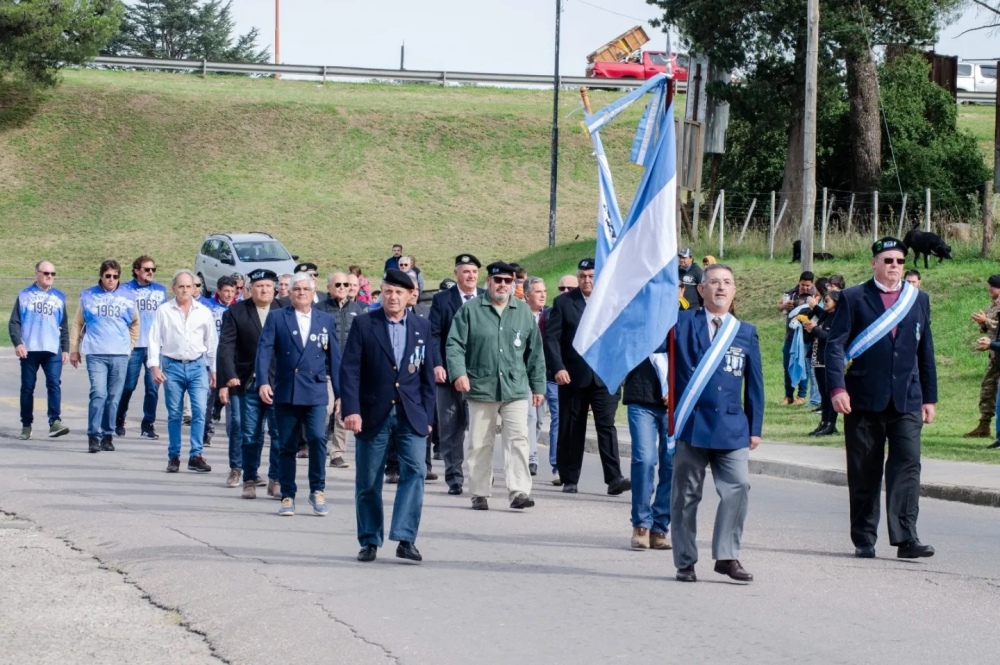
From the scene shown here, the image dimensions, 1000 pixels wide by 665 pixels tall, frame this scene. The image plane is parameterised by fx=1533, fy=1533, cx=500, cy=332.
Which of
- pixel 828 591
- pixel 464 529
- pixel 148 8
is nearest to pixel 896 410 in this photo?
pixel 828 591

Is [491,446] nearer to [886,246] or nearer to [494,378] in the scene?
[494,378]

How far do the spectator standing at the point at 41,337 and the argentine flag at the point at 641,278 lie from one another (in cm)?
887

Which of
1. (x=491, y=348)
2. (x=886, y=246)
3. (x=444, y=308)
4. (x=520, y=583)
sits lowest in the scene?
(x=520, y=583)

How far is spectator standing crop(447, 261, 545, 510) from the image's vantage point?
1209 centimetres

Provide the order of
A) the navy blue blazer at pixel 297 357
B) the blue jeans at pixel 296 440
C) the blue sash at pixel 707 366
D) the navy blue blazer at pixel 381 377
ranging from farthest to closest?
the navy blue blazer at pixel 297 357
the blue jeans at pixel 296 440
the navy blue blazer at pixel 381 377
the blue sash at pixel 707 366

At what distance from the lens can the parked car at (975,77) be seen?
6400 centimetres

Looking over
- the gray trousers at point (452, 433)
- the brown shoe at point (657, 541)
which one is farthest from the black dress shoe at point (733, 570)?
the gray trousers at point (452, 433)

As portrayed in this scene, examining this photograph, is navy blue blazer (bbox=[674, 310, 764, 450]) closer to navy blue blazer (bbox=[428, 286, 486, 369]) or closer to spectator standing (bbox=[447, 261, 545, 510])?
spectator standing (bbox=[447, 261, 545, 510])

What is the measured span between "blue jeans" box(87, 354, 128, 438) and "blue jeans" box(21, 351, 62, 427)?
35.5 inches

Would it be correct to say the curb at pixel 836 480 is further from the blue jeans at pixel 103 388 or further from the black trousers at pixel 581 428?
the blue jeans at pixel 103 388

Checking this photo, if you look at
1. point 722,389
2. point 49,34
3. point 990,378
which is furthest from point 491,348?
point 49,34

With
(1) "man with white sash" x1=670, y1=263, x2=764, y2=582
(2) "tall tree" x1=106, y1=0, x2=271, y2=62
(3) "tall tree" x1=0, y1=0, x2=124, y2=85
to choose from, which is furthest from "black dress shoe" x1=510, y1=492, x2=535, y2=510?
(2) "tall tree" x1=106, y1=0, x2=271, y2=62

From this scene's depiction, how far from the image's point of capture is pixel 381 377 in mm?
9727

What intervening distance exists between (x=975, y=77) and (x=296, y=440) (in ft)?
191
